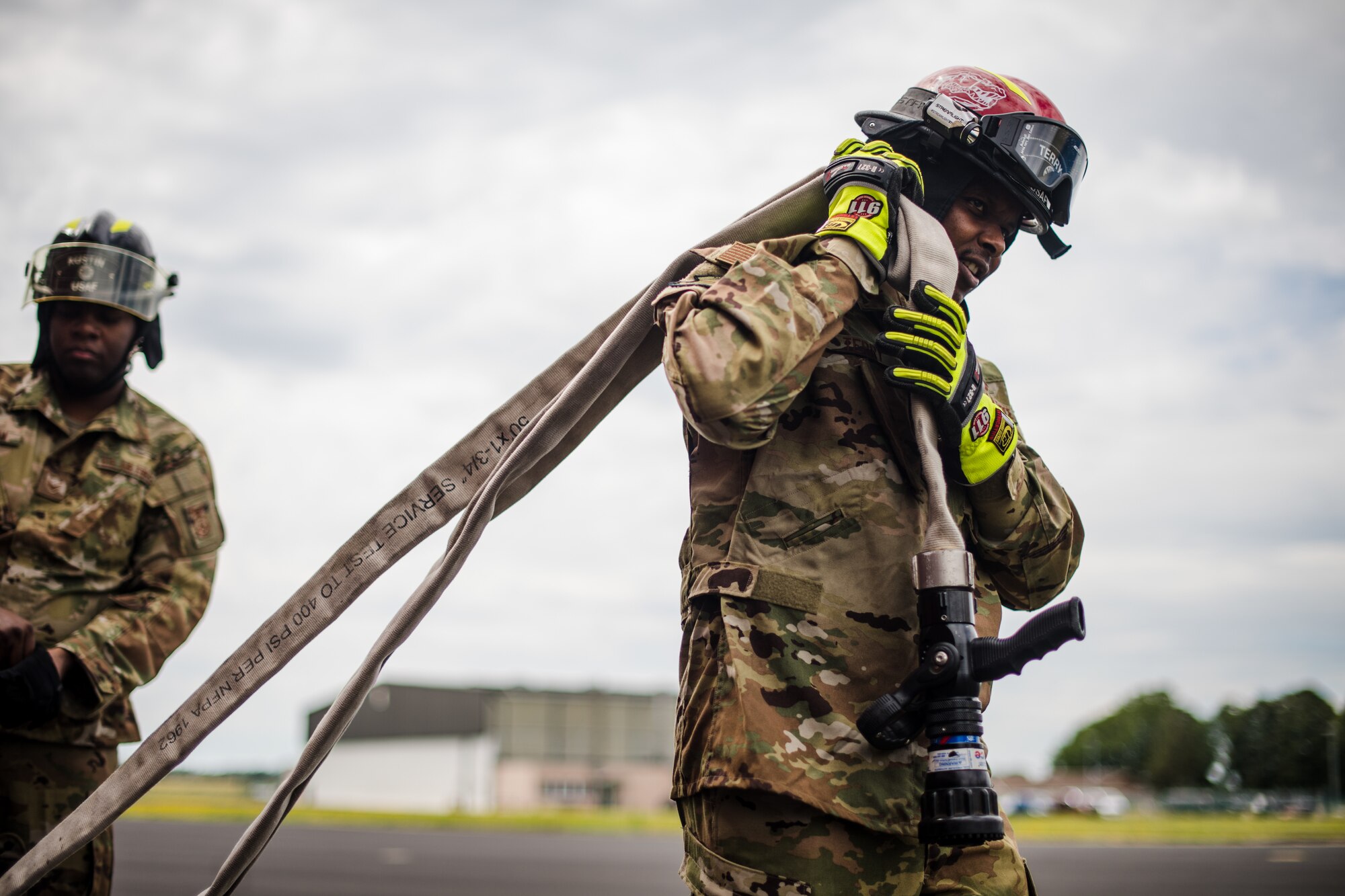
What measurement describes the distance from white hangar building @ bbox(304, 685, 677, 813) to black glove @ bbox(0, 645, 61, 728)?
4891cm

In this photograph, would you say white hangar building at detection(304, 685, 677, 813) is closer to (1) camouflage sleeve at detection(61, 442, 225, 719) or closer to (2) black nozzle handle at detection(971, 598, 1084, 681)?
(1) camouflage sleeve at detection(61, 442, 225, 719)

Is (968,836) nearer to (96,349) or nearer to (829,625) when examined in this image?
(829,625)

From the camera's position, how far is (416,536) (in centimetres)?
279

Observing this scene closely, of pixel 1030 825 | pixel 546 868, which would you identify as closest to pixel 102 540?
pixel 546 868

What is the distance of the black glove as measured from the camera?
334cm

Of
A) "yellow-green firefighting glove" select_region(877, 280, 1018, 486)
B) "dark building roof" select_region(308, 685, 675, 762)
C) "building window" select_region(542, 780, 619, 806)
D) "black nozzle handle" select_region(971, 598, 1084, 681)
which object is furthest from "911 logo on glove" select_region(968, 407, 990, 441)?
"dark building roof" select_region(308, 685, 675, 762)

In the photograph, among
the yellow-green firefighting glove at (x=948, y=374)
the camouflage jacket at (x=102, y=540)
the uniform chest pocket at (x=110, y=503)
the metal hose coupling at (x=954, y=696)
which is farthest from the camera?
the uniform chest pocket at (x=110, y=503)

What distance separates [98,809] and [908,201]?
2442 mm

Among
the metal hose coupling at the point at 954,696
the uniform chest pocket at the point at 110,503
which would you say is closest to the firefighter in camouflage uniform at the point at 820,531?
the metal hose coupling at the point at 954,696

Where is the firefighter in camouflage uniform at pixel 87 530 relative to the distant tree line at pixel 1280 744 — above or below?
above

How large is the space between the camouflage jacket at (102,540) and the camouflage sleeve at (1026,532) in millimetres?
2762

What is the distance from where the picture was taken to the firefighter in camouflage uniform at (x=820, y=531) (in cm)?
204

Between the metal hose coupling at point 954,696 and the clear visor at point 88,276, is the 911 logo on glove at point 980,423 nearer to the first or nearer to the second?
the metal hose coupling at point 954,696

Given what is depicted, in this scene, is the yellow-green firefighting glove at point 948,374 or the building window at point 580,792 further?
the building window at point 580,792
